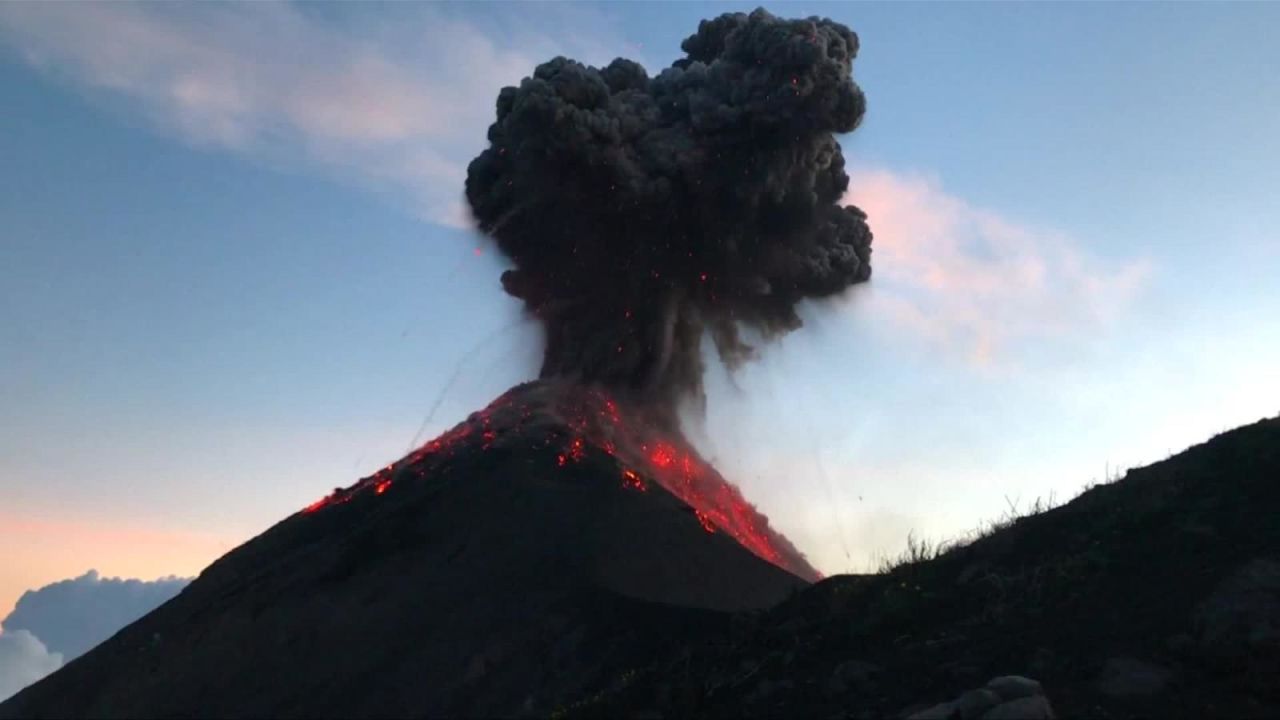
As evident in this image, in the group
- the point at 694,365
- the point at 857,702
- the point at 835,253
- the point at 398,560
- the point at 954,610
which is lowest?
the point at 857,702

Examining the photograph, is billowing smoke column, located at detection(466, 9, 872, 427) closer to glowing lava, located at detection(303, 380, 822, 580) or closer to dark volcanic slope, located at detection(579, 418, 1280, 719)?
glowing lava, located at detection(303, 380, 822, 580)

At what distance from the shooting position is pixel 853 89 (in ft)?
171

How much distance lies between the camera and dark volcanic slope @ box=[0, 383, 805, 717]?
97.1ft

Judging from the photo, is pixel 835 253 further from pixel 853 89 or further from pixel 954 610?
pixel 954 610

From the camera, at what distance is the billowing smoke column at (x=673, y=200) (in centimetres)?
5162

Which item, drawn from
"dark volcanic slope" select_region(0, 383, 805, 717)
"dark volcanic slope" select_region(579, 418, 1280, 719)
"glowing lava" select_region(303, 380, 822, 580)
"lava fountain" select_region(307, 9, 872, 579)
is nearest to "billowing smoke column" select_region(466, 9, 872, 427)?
"lava fountain" select_region(307, 9, 872, 579)

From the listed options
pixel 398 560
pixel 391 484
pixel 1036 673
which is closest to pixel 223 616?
pixel 398 560

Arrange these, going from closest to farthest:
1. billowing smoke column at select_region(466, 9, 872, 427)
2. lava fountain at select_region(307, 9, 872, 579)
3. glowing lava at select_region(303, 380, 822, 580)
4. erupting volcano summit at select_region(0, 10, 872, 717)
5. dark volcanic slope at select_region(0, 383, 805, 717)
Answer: dark volcanic slope at select_region(0, 383, 805, 717), erupting volcano summit at select_region(0, 10, 872, 717), glowing lava at select_region(303, 380, 822, 580), lava fountain at select_region(307, 9, 872, 579), billowing smoke column at select_region(466, 9, 872, 427)

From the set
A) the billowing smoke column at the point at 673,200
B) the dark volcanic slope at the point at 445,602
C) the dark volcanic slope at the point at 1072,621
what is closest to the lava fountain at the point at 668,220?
the billowing smoke column at the point at 673,200

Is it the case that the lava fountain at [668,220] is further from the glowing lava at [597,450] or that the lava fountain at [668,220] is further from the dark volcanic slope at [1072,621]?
the dark volcanic slope at [1072,621]

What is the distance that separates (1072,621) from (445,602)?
20873mm

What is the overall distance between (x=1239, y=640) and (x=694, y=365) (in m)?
41.6

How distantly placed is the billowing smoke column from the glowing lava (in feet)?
7.23

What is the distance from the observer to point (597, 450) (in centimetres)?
4534
